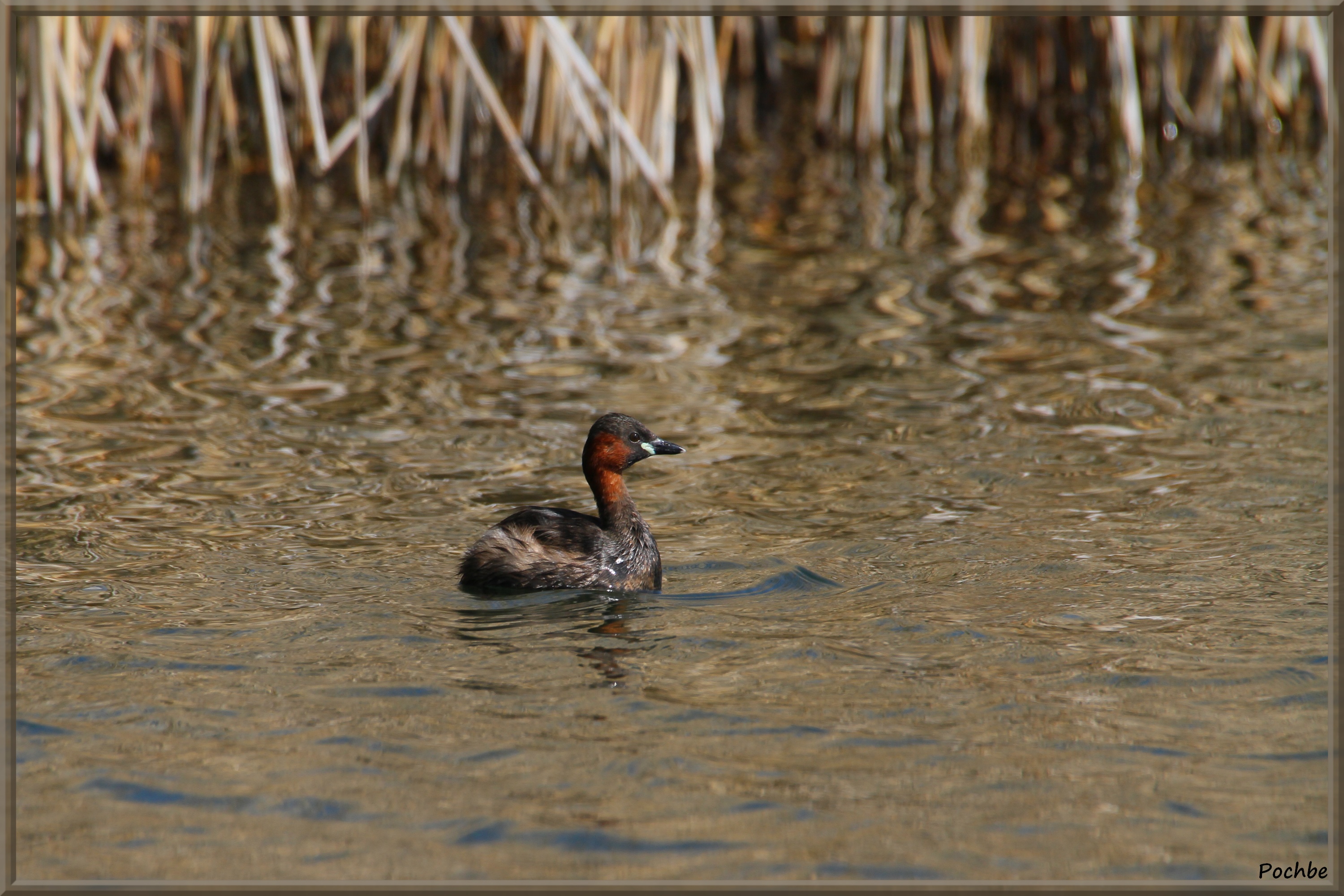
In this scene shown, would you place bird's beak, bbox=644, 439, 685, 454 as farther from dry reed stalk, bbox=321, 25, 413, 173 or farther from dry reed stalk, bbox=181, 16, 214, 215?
dry reed stalk, bbox=181, 16, 214, 215

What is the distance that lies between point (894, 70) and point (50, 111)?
292 inches

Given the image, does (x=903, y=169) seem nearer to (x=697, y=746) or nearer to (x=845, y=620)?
(x=845, y=620)

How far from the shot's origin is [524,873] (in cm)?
404

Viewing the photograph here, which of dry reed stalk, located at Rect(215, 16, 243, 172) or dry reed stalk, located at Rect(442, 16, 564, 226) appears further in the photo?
dry reed stalk, located at Rect(215, 16, 243, 172)

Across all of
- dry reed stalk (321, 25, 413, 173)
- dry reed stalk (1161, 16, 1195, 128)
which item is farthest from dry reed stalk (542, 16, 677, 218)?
dry reed stalk (1161, 16, 1195, 128)

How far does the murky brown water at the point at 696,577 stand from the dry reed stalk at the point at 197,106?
114cm

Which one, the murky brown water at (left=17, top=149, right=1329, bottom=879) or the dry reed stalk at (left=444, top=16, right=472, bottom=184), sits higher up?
the dry reed stalk at (left=444, top=16, right=472, bottom=184)

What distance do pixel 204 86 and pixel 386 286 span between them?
2072 mm

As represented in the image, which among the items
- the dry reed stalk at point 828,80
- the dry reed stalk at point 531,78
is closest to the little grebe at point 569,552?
the dry reed stalk at point 531,78

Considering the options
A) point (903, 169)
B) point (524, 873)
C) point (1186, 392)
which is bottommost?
point (524, 873)

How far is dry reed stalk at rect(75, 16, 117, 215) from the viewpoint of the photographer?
1127cm

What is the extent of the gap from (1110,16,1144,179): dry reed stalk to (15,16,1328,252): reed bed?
3 centimetres

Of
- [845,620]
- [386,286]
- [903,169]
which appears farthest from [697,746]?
[903,169]

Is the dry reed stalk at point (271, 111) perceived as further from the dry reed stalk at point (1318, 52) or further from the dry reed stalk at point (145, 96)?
the dry reed stalk at point (1318, 52)
